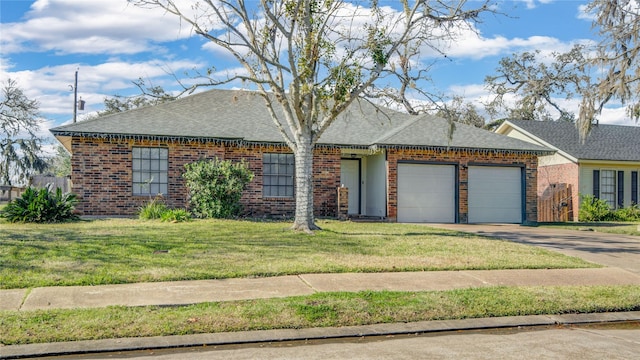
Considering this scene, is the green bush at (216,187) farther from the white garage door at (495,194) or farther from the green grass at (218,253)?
the white garage door at (495,194)

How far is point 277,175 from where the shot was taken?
2144cm

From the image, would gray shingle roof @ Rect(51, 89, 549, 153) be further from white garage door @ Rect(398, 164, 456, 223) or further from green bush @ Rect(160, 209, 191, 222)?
green bush @ Rect(160, 209, 191, 222)

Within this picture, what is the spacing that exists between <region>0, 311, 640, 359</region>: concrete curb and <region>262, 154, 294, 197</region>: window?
14.2 m

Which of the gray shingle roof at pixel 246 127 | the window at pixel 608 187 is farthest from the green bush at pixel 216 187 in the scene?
the window at pixel 608 187

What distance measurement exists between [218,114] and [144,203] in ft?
15.3

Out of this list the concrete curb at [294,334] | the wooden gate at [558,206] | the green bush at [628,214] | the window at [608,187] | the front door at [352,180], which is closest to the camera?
the concrete curb at [294,334]

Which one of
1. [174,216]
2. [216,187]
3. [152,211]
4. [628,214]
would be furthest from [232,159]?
[628,214]

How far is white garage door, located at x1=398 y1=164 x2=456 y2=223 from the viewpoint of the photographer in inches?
874

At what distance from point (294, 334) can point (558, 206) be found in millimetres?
23746

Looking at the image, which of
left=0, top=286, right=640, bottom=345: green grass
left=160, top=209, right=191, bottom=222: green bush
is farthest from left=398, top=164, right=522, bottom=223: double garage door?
left=0, top=286, right=640, bottom=345: green grass

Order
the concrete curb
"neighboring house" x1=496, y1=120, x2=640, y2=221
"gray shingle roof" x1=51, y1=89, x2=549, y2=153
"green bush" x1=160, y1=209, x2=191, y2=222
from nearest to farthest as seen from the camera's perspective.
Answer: the concrete curb < "green bush" x1=160, y1=209, x2=191, y2=222 < "gray shingle roof" x1=51, y1=89, x2=549, y2=153 < "neighboring house" x1=496, y1=120, x2=640, y2=221

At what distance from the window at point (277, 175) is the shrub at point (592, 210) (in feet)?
44.4

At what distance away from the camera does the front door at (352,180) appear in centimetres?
2338

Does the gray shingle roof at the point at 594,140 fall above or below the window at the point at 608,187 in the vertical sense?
above
